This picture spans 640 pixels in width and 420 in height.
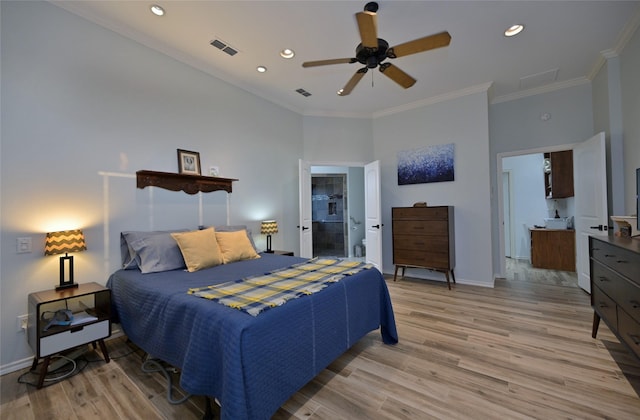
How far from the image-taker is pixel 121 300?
219cm

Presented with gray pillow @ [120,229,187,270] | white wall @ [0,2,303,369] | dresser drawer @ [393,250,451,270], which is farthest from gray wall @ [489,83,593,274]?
gray pillow @ [120,229,187,270]

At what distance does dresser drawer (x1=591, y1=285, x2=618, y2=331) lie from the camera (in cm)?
184

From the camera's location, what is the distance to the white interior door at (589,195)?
3.09 metres

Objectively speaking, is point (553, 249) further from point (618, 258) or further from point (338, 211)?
point (338, 211)

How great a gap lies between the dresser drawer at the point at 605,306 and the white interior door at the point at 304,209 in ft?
10.9

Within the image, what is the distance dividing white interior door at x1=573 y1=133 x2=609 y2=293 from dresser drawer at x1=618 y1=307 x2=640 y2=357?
197 centimetres

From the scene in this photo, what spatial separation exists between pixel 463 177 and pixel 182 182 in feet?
12.9

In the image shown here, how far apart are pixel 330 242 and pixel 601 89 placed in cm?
565

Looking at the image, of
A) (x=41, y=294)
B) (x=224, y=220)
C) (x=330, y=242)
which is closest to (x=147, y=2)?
(x=224, y=220)

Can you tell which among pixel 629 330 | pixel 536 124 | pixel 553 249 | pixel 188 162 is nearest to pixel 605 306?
pixel 629 330

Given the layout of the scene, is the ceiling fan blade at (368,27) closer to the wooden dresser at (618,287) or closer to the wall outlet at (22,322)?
the wooden dresser at (618,287)

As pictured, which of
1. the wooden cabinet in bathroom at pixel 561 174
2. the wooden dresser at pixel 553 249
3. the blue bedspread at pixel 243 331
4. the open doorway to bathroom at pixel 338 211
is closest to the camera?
the blue bedspread at pixel 243 331

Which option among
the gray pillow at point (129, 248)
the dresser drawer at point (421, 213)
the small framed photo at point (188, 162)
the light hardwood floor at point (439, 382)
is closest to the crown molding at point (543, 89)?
the dresser drawer at point (421, 213)

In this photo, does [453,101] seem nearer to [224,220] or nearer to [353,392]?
[224,220]
